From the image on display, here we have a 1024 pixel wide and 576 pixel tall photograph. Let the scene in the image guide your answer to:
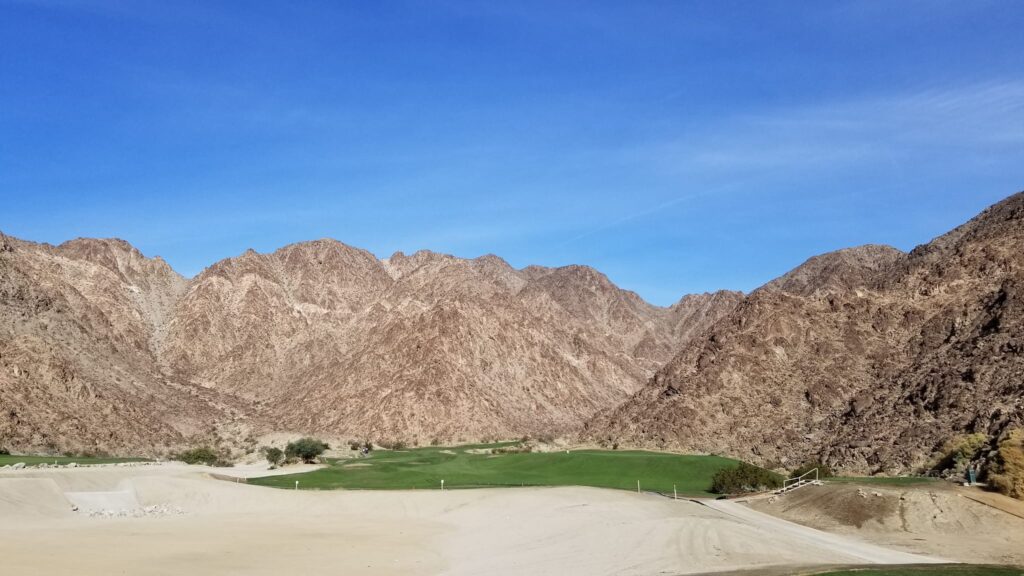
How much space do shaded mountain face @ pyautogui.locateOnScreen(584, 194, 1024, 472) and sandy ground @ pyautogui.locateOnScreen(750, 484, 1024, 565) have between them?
645 inches

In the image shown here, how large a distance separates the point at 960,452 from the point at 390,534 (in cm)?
2858

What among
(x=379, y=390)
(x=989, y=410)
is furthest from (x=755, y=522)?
(x=379, y=390)

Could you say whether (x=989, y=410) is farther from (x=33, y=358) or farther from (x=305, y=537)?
(x=33, y=358)

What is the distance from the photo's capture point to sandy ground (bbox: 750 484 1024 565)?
25544 millimetres

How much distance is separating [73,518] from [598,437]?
1910 inches

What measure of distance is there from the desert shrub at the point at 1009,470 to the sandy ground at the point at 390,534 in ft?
26.0

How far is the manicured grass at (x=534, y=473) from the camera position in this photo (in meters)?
47.9

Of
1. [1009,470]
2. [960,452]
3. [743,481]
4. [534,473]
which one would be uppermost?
[960,452]

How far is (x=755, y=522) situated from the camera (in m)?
30.0

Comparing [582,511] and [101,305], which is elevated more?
[101,305]

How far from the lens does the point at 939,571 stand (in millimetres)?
20000

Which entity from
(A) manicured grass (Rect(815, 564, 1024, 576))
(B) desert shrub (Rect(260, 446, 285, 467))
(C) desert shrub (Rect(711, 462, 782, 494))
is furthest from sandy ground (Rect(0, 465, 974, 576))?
(B) desert shrub (Rect(260, 446, 285, 467))

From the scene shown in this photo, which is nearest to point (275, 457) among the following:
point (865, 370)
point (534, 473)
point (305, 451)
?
point (305, 451)

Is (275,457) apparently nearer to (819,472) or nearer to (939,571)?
(819,472)
